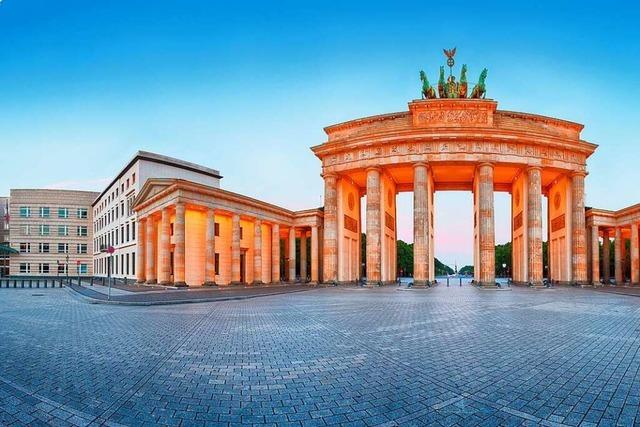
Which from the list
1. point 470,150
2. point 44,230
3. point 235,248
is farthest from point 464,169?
point 44,230

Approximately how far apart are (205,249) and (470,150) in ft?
89.3

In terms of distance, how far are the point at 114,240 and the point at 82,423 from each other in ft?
186

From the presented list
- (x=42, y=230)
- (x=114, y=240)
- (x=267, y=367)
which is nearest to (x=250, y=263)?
(x=114, y=240)

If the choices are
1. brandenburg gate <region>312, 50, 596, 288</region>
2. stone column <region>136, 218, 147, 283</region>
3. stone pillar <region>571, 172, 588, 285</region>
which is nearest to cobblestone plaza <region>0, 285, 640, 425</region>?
brandenburg gate <region>312, 50, 596, 288</region>

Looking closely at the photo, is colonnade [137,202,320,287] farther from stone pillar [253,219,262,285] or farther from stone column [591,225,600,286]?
stone column [591,225,600,286]

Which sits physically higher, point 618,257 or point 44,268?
point 618,257

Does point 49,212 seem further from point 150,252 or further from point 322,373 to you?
point 322,373

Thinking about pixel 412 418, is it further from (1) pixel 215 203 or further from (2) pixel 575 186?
(2) pixel 575 186

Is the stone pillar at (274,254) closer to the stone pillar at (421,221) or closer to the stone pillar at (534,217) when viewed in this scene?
the stone pillar at (421,221)

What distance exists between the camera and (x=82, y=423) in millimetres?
4516

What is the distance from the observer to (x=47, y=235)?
230 ft

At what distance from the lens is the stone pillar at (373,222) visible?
3919 cm

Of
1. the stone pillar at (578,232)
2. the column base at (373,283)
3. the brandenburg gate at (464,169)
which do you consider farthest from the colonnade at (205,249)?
the stone pillar at (578,232)

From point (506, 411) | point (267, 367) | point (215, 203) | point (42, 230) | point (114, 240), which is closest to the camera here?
point (506, 411)
